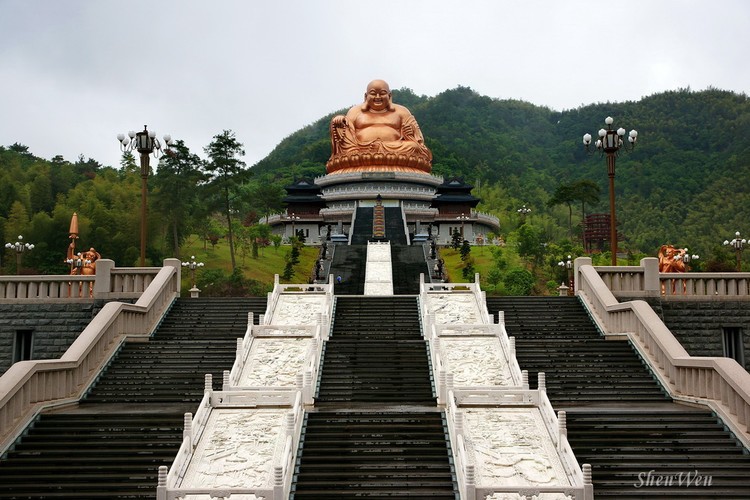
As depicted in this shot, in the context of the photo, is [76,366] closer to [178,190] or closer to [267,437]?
[267,437]

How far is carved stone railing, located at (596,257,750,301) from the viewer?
18531 millimetres

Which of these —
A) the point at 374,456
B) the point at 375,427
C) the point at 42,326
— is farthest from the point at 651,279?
the point at 42,326

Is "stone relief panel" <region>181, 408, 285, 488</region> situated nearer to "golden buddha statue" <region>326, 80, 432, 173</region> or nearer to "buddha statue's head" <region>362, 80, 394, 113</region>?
"golden buddha statue" <region>326, 80, 432, 173</region>

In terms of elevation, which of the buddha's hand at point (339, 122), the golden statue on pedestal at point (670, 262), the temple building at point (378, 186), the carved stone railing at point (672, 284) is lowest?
→ the carved stone railing at point (672, 284)

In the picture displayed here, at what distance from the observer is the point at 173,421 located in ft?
42.1

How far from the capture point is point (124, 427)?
1268 centimetres

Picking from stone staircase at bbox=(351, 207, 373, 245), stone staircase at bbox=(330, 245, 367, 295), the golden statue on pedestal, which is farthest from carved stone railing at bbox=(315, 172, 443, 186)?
the golden statue on pedestal

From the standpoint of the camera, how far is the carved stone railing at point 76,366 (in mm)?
12688

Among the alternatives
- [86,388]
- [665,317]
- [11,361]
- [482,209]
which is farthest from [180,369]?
[482,209]

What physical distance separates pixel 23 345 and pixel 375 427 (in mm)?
11176

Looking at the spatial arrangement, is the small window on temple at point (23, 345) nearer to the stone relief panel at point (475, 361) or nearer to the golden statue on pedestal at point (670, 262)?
the stone relief panel at point (475, 361)

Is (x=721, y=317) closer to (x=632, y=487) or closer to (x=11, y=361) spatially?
(x=632, y=487)

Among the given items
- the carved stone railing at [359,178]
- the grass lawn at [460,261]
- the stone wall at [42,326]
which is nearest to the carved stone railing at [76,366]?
the stone wall at [42,326]

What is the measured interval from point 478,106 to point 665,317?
123 m
